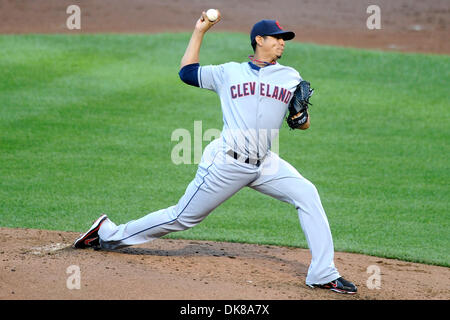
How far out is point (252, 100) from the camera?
4789 millimetres

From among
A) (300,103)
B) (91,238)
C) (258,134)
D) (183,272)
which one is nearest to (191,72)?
(258,134)

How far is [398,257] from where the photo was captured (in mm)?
6055

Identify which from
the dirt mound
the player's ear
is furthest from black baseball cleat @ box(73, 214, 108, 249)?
the player's ear

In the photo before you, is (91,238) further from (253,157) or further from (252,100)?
(252,100)

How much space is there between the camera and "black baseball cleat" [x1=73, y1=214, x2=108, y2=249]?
17.7 feet

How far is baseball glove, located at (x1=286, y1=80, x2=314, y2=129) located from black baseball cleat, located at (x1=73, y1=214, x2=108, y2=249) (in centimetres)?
169

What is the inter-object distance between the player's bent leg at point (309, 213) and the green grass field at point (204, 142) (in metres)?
1.38

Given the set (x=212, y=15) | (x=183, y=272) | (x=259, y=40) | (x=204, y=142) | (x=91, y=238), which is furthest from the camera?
(x=204, y=142)

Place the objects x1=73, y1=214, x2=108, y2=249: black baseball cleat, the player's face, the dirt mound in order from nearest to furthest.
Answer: the dirt mound < the player's face < x1=73, y1=214, x2=108, y2=249: black baseball cleat

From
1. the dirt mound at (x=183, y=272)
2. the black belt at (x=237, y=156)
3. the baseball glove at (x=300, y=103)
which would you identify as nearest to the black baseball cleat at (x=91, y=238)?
the dirt mound at (x=183, y=272)

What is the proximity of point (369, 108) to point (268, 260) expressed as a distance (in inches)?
224

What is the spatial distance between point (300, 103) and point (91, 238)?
6.45ft

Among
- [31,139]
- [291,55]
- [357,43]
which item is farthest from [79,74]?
[357,43]

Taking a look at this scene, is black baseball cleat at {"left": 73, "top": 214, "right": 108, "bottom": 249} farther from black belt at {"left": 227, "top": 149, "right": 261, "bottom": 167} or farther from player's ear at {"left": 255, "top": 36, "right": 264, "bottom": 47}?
player's ear at {"left": 255, "top": 36, "right": 264, "bottom": 47}
